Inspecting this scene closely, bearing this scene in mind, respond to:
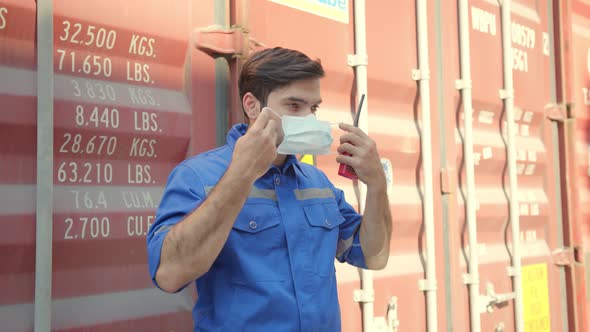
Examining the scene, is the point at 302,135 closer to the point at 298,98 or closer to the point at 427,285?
the point at 298,98

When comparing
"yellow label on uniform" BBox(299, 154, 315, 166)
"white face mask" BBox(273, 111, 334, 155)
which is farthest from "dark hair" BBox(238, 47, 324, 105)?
"yellow label on uniform" BBox(299, 154, 315, 166)

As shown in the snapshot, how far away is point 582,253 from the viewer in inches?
177

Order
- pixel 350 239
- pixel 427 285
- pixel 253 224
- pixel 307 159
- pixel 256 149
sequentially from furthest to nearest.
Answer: pixel 427 285 → pixel 307 159 → pixel 350 239 → pixel 253 224 → pixel 256 149

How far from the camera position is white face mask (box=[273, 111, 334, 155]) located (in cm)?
184

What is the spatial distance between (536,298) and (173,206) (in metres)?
2.99

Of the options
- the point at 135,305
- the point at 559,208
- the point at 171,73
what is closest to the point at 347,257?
the point at 135,305

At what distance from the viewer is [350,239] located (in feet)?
7.25

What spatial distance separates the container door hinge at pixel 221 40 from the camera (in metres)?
2.37

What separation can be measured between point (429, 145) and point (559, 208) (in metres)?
1.56

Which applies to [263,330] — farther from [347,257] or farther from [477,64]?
[477,64]

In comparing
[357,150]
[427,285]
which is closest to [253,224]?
[357,150]

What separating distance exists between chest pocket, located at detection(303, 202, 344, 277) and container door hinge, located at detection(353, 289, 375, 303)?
3.10 feet

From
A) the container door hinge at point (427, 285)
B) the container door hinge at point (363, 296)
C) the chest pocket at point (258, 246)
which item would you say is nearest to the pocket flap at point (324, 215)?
the chest pocket at point (258, 246)

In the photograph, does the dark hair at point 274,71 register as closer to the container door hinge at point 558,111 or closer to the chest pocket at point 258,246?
the chest pocket at point 258,246
